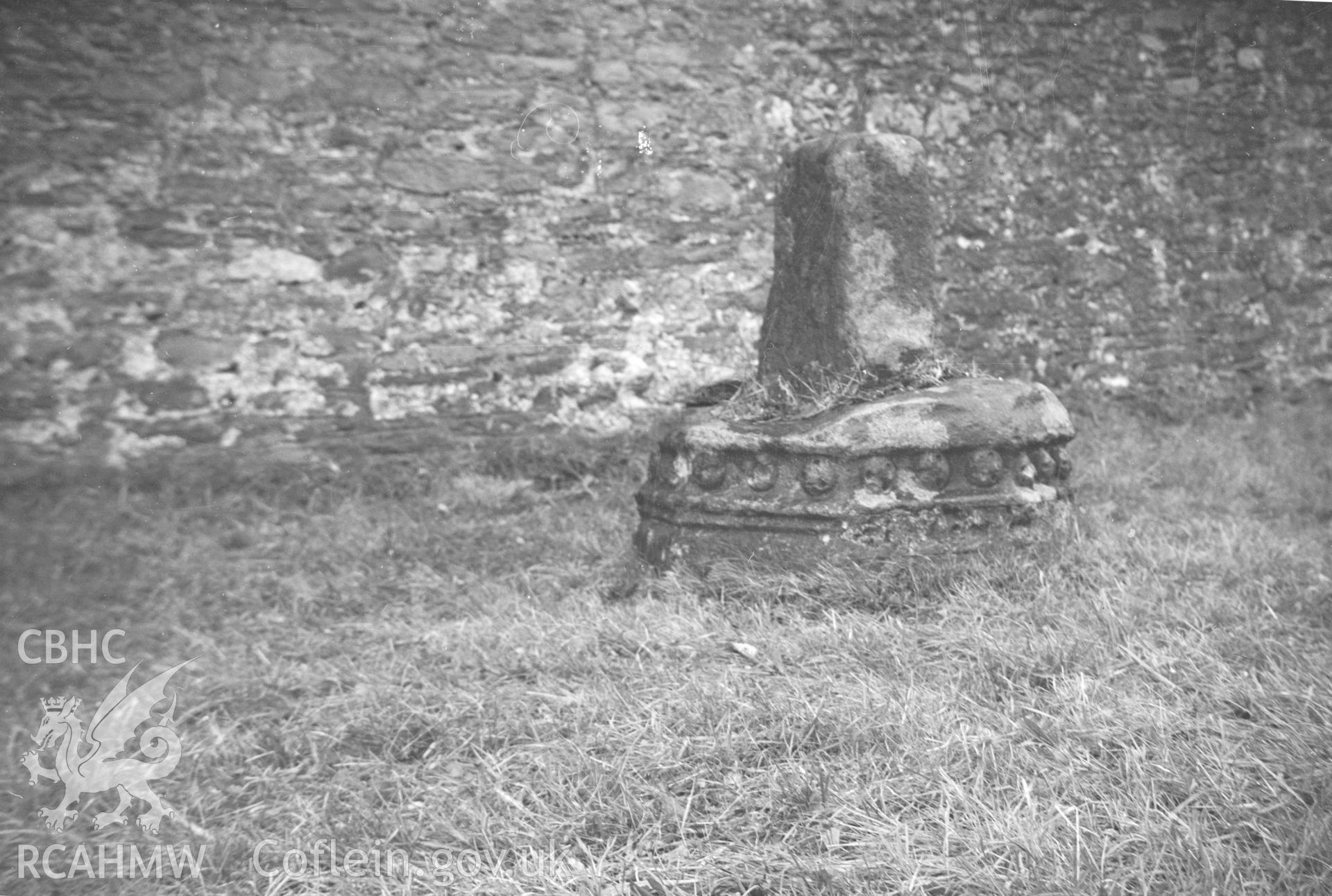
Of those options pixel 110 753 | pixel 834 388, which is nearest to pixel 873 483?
pixel 834 388

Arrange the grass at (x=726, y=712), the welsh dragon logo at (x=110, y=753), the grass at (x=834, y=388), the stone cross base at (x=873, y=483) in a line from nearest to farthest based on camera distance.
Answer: the grass at (x=726, y=712) < the welsh dragon logo at (x=110, y=753) < the stone cross base at (x=873, y=483) < the grass at (x=834, y=388)

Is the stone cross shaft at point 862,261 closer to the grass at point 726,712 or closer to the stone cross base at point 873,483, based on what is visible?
the stone cross base at point 873,483

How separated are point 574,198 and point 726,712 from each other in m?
3.99

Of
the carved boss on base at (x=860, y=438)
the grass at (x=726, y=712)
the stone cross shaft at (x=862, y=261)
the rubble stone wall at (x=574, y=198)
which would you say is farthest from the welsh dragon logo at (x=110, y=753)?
the rubble stone wall at (x=574, y=198)

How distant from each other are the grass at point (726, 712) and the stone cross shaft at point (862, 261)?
2.83ft

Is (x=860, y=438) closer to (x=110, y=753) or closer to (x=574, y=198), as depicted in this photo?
(x=110, y=753)

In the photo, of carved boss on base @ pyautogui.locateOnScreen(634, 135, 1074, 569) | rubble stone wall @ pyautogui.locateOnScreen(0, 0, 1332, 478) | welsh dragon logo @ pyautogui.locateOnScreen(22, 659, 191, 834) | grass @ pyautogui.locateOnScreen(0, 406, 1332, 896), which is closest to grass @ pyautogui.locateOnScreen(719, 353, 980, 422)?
carved boss on base @ pyautogui.locateOnScreen(634, 135, 1074, 569)

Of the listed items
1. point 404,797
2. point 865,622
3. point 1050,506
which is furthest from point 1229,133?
point 404,797

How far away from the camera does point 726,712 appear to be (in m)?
2.32

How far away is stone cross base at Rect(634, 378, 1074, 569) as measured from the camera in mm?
3219

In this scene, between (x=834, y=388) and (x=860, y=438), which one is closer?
(x=860, y=438)

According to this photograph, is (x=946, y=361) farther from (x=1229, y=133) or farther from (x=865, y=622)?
(x=1229, y=133)

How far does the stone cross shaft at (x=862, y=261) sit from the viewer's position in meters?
3.56

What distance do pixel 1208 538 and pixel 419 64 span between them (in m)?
4.41
